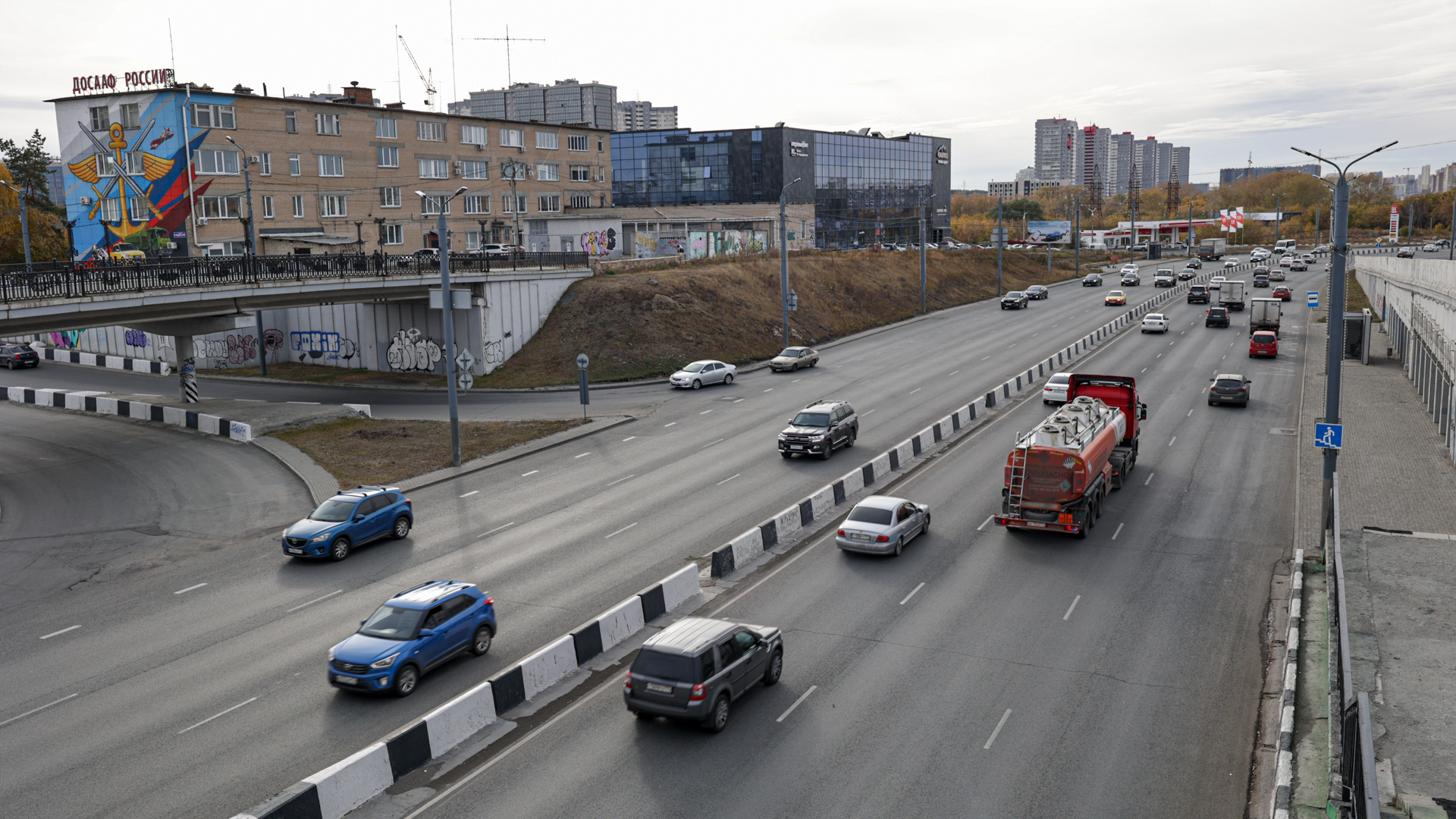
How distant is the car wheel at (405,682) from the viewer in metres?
17.0

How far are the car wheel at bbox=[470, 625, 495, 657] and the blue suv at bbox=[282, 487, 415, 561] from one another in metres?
7.76

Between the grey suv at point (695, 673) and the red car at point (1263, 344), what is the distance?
50.8m

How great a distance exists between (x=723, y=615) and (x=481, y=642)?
4982 mm

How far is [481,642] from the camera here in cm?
1883

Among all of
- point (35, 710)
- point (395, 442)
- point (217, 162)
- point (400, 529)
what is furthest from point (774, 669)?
point (217, 162)

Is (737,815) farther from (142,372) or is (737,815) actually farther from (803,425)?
(142,372)

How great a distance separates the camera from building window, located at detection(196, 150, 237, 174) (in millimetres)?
63281

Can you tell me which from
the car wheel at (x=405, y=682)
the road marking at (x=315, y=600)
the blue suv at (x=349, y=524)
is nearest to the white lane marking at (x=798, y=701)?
the car wheel at (x=405, y=682)

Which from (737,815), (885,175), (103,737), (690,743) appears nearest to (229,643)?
(103,737)

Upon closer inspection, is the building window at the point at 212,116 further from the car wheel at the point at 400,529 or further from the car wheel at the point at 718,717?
the car wheel at the point at 718,717

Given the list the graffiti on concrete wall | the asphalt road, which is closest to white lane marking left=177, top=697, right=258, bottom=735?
the asphalt road

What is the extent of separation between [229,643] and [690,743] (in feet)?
34.4

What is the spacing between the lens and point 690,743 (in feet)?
49.9

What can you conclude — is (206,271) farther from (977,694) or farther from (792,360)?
(977,694)
